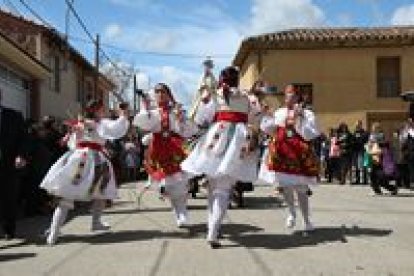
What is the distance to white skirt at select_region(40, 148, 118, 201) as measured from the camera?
38.7 feet

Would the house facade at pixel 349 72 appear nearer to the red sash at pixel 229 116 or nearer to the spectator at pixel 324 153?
the spectator at pixel 324 153

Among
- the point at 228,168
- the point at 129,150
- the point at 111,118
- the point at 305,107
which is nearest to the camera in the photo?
the point at 228,168

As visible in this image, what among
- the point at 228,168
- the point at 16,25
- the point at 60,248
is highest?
the point at 16,25

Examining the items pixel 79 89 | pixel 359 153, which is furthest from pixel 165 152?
pixel 79 89

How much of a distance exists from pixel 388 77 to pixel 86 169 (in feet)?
92.5

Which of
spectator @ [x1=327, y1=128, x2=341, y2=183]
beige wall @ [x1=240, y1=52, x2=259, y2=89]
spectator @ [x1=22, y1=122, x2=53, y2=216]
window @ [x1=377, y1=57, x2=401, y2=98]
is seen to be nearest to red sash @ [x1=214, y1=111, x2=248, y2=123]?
spectator @ [x1=22, y1=122, x2=53, y2=216]

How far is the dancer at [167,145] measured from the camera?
504 inches

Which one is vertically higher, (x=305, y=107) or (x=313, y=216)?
(x=305, y=107)

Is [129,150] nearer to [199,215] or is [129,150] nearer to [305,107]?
[199,215]

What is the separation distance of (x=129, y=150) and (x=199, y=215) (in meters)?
17.7

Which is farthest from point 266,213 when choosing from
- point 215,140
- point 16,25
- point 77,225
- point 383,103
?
point 383,103

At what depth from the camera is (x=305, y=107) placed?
40.2 feet

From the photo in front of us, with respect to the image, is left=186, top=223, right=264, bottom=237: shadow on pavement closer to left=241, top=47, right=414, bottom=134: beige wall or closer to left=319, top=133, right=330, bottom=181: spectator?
left=319, top=133, right=330, bottom=181: spectator

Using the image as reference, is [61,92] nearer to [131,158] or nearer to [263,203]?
[131,158]
